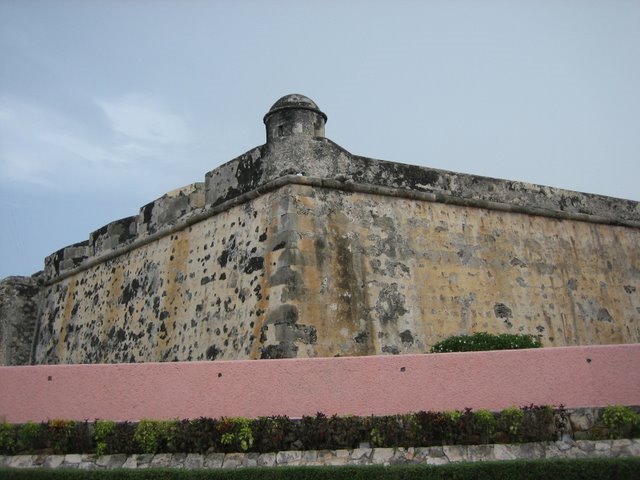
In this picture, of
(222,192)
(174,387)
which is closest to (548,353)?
(174,387)

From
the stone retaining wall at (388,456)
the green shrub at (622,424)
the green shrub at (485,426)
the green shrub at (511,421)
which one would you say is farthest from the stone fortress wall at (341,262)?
the green shrub at (622,424)

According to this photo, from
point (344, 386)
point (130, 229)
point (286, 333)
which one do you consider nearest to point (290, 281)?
point (286, 333)

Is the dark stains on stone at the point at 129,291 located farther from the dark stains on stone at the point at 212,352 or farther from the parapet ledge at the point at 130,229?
the dark stains on stone at the point at 212,352

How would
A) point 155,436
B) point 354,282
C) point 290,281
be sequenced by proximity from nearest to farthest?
point 155,436, point 290,281, point 354,282

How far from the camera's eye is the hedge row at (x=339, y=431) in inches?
260

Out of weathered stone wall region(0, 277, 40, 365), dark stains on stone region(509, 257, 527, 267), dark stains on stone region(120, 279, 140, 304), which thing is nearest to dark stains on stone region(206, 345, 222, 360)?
dark stains on stone region(120, 279, 140, 304)

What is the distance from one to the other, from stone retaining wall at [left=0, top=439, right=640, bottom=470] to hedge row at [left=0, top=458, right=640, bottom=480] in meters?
0.39

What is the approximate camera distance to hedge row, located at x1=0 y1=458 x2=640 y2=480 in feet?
19.0

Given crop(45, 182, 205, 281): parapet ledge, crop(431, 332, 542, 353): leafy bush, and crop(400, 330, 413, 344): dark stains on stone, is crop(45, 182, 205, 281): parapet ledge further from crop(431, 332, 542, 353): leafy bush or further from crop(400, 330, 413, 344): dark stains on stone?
crop(431, 332, 542, 353): leafy bush

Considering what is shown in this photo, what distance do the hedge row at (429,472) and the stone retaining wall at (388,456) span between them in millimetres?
392

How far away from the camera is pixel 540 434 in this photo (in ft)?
21.5

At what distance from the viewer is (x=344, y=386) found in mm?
7273

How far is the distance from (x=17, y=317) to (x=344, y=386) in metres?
9.27

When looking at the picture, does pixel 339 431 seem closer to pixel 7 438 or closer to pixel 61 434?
pixel 61 434
